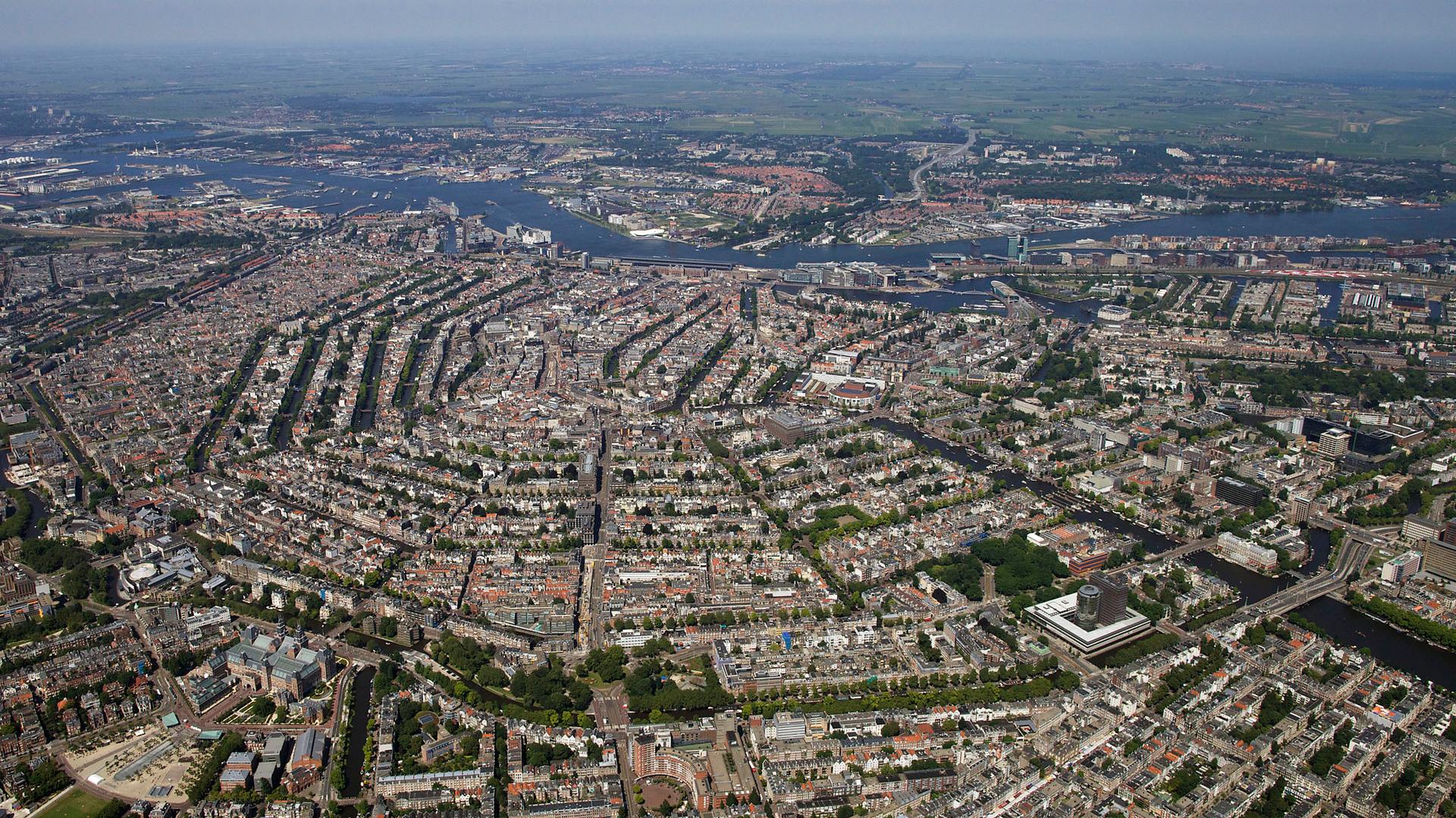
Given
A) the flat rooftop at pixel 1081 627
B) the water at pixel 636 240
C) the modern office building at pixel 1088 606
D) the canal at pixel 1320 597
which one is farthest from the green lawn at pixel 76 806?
the water at pixel 636 240

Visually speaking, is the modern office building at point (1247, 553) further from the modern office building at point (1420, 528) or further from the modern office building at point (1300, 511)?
the modern office building at point (1420, 528)

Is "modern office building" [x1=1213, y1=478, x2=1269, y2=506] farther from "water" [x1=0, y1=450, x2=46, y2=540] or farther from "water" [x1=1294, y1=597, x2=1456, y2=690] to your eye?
"water" [x1=0, y1=450, x2=46, y2=540]

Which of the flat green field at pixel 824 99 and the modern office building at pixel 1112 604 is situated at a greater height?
the flat green field at pixel 824 99

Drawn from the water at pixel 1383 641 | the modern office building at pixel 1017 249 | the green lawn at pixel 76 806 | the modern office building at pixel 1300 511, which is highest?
the modern office building at pixel 1017 249

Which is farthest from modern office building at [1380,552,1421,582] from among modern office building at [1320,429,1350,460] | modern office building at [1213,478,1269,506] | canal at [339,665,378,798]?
canal at [339,665,378,798]

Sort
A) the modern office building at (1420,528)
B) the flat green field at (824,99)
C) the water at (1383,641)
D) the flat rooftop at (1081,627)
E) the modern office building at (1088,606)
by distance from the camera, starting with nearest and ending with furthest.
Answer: the water at (1383,641), the flat rooftop at (1081,627), the modern office building at (1088,606), the modern office building at (1420,528), the flat green field at (824,99)

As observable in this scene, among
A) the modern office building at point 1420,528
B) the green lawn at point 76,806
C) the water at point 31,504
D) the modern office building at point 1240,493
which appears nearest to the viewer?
the green lawn at point 76,806

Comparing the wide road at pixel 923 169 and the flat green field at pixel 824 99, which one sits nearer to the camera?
the wide road at pixel 923 169
